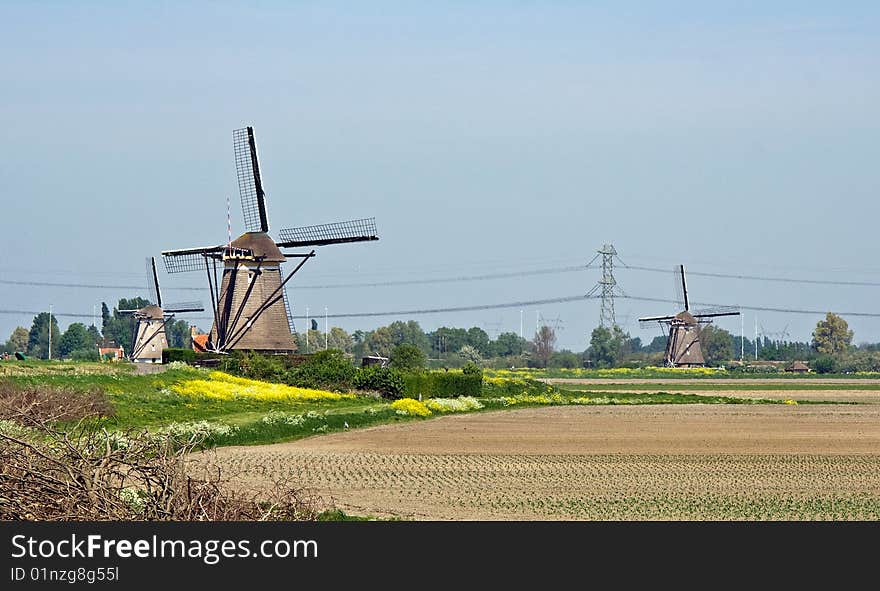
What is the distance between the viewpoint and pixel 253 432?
139 feet

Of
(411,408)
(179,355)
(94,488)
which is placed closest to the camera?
(94,488)

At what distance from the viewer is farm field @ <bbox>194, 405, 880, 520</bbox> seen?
24.0 meters

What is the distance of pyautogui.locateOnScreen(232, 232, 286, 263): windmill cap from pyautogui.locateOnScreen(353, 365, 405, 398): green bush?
7528 mm

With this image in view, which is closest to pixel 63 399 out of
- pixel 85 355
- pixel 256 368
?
pixel 256 368

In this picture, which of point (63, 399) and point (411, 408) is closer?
point (63, 399)

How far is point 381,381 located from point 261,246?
31.9ft

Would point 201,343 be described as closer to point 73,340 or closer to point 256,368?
point 256,368

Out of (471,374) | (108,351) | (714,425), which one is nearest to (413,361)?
(471,374)

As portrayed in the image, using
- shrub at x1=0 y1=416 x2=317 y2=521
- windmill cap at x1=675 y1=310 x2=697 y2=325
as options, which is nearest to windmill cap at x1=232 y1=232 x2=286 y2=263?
shrub at x1=0 y1=416 x2=317 y2=521

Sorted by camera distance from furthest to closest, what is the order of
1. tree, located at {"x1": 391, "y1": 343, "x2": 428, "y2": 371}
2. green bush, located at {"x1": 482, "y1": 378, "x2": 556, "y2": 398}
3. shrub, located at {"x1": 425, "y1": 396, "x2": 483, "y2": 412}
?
tree, located at {"x1": 391, "y1": 343, "x2": 428, "y2": 371} → green bush, located at {"x1": 482, "y1": 378, "x2": 556, "y2": 398} → shrub, located at {"x1": 425, "y1": 396, "x2": 483, "y2": 412}

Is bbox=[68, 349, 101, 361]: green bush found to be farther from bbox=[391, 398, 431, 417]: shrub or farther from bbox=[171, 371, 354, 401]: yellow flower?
bbox=[391, 398, 431, 417]: shrub

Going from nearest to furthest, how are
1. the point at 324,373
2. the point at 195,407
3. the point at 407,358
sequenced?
the point at 195,407, the point at 324,373, the point at 407,358

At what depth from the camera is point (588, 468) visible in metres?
33.3

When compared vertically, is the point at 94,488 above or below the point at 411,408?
above
